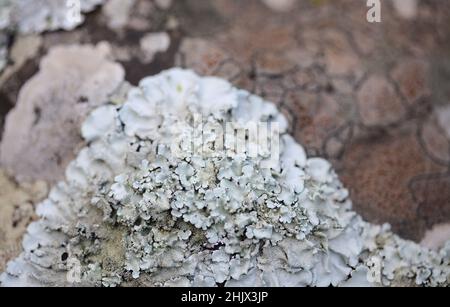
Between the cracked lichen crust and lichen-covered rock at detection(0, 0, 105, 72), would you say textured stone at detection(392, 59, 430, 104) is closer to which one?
the cracked lichen crust

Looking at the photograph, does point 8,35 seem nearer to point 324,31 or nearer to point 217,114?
point 217,114

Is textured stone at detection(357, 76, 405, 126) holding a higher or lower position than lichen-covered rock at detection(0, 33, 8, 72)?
lower

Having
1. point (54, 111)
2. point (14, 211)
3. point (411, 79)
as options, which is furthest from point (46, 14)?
point (411, 79)

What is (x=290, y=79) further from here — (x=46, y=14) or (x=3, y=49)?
(x=3, y=49)

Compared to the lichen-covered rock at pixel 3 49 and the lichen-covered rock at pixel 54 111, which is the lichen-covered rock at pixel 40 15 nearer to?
the lichen-covered rock at pixel 3 49

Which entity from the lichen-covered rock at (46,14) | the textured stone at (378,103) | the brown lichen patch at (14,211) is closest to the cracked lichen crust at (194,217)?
the brown lichen patch at (14,211)

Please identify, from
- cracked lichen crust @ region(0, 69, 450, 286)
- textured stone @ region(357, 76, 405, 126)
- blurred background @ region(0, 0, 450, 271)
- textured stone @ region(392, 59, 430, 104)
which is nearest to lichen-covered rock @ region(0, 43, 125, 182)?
blurred background @ region(0, 0, 450, 271)

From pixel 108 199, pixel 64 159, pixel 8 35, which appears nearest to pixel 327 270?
pixel 108 199
